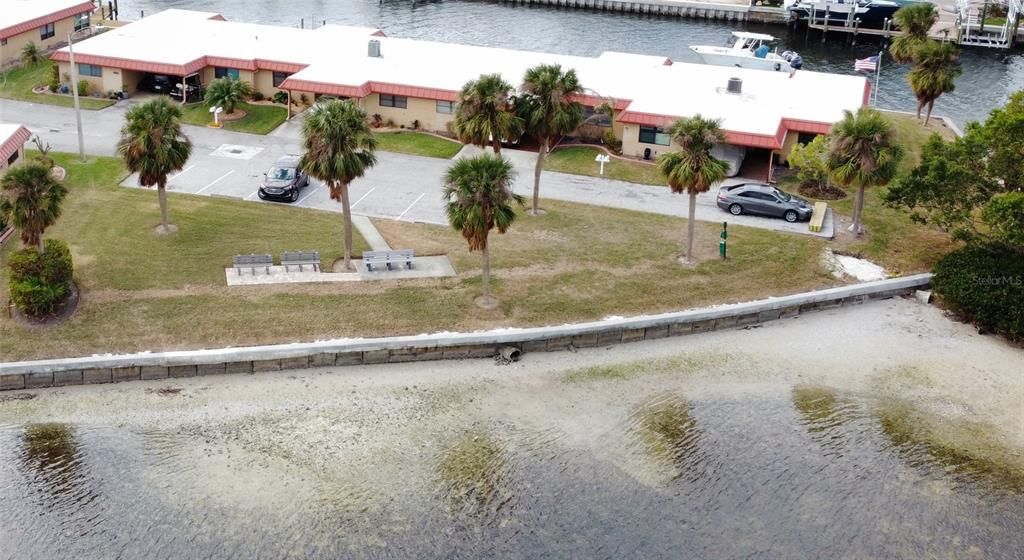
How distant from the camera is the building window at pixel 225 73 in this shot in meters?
66.2

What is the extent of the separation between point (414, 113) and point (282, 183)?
45.8 ft

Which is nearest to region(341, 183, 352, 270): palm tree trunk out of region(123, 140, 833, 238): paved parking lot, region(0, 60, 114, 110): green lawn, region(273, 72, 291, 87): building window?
region(123, 140, 833, 238): paved parking lot

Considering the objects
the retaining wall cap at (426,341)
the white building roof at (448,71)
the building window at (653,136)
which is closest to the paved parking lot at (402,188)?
the building window at (653,136)

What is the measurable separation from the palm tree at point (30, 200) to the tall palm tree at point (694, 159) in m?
24.8

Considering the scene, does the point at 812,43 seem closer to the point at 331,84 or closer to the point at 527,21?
the point at 527,21

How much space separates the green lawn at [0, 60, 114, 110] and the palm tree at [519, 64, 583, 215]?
30237mm

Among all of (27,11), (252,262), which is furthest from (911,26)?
(27,11)

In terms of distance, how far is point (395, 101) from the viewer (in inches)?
2486

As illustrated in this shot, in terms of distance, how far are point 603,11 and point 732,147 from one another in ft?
191

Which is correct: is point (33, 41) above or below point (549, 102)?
below

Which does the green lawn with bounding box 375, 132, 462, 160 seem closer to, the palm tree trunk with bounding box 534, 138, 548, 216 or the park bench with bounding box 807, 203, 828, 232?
the palm tree trunk with bounding box 534, 138, 548, 216

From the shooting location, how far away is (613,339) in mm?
41531

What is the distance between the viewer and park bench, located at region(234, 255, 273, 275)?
43.0 meters

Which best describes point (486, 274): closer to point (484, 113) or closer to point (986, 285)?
point (484, 113)
